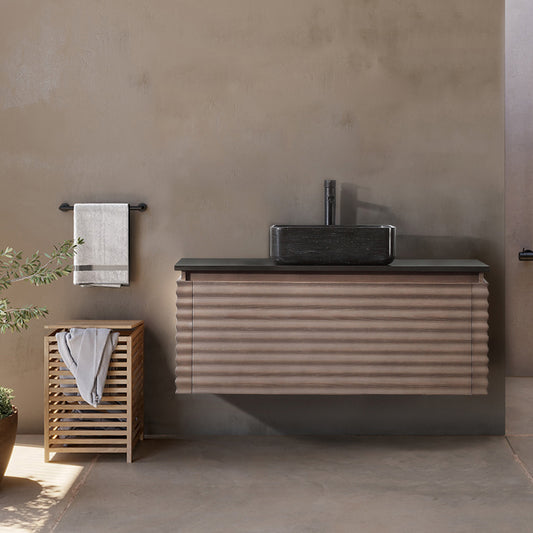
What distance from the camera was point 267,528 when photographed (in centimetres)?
224

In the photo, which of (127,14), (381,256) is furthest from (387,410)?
(127,14)

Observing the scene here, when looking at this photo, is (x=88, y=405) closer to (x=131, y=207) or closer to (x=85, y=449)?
(x=85, y=449)

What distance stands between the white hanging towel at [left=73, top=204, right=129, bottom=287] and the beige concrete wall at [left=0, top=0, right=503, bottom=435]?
83 mm

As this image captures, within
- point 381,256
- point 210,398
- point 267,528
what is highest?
point 381,256

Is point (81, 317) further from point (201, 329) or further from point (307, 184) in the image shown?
point (307, 184)

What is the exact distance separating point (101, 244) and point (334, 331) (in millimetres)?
1216

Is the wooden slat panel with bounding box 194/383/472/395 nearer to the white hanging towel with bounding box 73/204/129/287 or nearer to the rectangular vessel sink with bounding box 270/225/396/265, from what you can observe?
the rectangular vessel sink with bounding box 270/225/396/265

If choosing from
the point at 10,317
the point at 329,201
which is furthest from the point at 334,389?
the point at 10,317

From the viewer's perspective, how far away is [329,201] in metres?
3.02

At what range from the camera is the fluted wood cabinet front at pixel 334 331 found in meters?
2.79

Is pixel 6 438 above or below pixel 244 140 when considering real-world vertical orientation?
below

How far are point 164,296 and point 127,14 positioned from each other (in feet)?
4.61

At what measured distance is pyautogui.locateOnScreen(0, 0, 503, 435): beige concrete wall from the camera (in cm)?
312

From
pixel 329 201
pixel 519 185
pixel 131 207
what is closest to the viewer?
pixel 329 201
